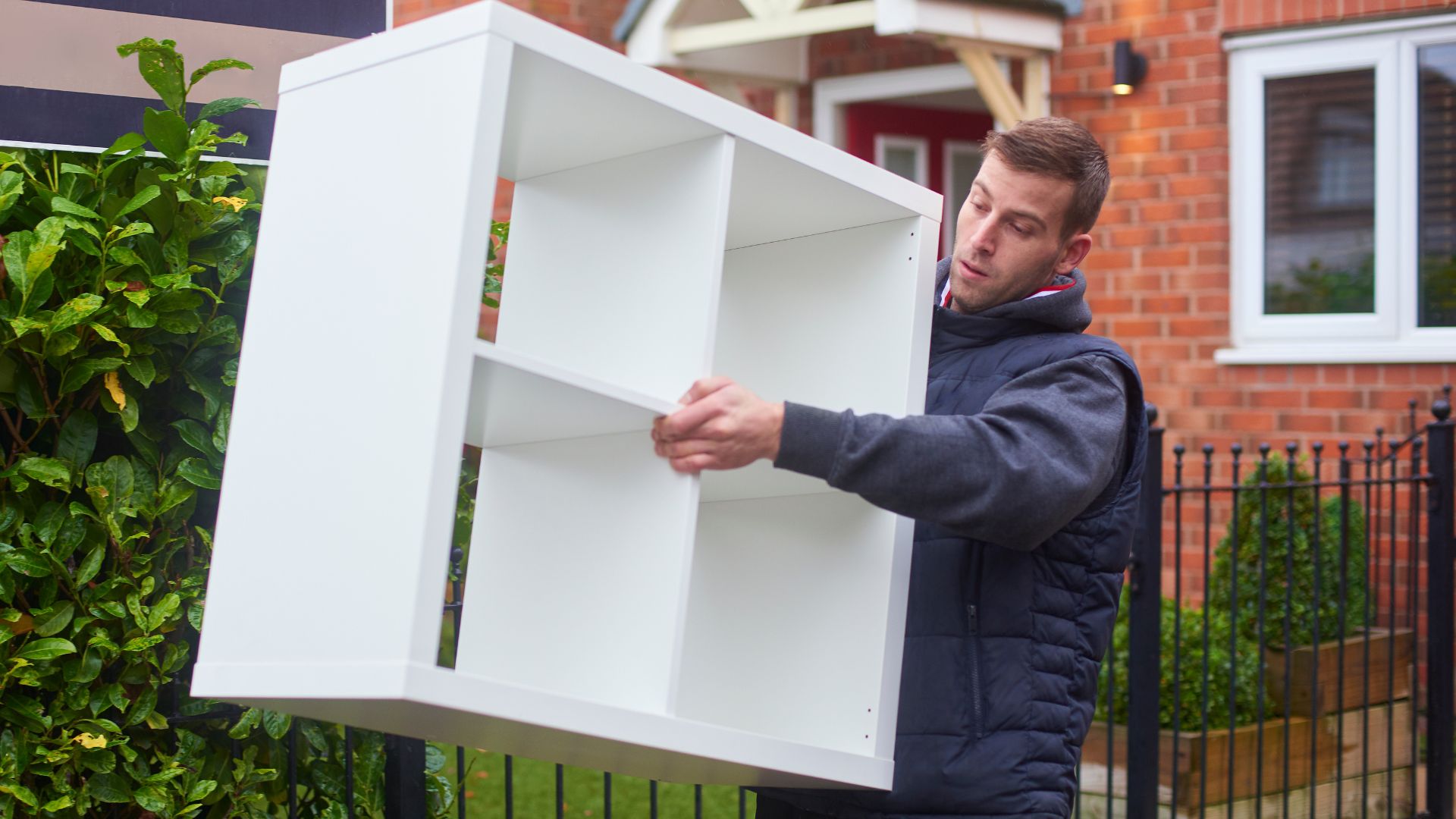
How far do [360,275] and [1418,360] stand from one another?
5.06 meters

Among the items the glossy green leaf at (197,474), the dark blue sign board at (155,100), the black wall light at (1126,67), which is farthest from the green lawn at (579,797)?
the black wall light at (1126,67)

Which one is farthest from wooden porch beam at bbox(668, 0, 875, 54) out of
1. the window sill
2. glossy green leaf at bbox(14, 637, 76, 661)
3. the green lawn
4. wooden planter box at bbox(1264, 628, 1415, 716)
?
glossy green leaf at bbox(14, 637, 76, 661)

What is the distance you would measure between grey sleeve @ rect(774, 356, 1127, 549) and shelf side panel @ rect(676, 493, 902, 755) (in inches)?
9.3

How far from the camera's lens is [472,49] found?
1393 mm

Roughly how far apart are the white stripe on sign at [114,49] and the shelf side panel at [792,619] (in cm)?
100

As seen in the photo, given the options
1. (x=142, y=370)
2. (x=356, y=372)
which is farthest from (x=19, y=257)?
(x=356, y=372)

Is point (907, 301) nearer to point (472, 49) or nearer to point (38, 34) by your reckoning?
point (472, 49)

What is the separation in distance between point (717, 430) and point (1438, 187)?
16.7 ft

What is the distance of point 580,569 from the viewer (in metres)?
1.70

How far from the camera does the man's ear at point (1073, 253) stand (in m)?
1.96

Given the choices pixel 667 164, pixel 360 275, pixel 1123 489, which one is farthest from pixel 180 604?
pixel 1123 489

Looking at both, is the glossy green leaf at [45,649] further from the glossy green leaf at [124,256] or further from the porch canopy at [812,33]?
the porch canopy at [812,33]

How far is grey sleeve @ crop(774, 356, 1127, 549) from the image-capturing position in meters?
1.59

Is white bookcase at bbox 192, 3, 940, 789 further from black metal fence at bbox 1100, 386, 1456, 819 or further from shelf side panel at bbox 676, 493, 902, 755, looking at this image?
black metal fence at bbox 1100, 386, 1456, 819
